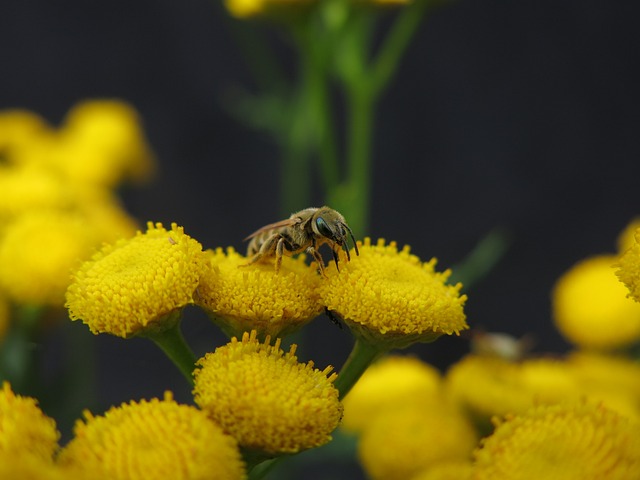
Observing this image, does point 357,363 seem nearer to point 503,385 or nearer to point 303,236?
point 303,236

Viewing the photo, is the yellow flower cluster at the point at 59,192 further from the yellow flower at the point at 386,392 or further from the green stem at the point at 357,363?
the yellow flower at the point at 386,392

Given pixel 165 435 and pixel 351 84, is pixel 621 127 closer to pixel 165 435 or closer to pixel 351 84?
pixel 351 84

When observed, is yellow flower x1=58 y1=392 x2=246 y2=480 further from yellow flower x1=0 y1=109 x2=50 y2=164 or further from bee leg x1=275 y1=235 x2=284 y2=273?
yellow flower x1=0 y1=109 x2=50 y2=164

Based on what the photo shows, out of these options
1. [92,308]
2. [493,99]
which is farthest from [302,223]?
[493,99]

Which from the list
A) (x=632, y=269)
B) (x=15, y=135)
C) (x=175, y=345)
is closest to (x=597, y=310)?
(x=632, y=269)

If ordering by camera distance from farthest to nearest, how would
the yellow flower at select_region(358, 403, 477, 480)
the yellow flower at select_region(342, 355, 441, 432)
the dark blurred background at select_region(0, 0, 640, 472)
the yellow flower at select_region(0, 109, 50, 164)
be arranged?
1. the dark blurred background at select_region(0, 0, 640, 472)
2. the yellow flower at select_region(0, 109, 50, 164)
3. the yellow flower at select_region(342, 355, 441, 432)
4. the yellow flower at select_region(358, 403, 477, 480)

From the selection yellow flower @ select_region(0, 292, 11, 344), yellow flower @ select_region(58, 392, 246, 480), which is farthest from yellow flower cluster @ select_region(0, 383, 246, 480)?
yellow flower @ select_region(0, 292, 11, 344)
